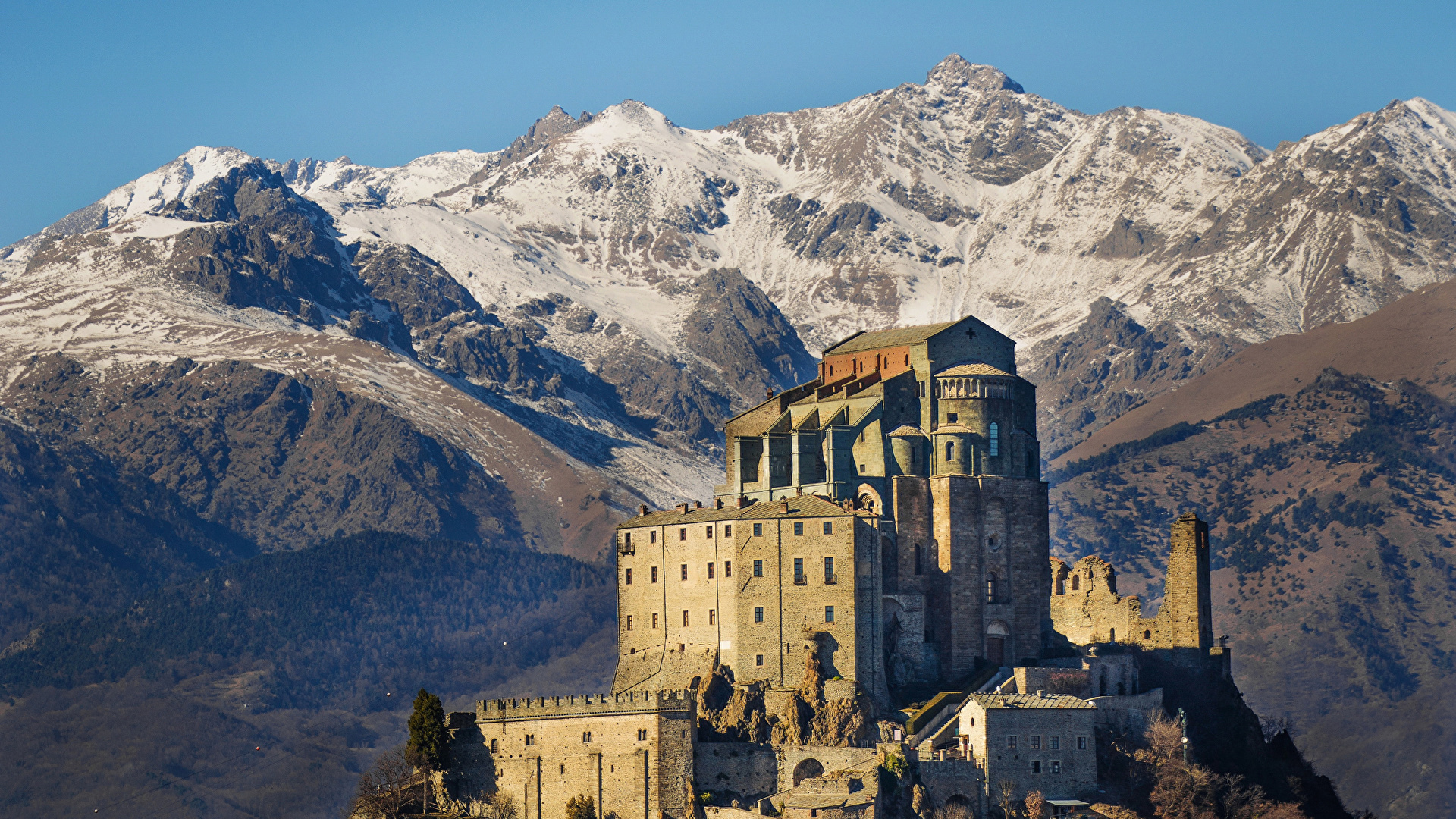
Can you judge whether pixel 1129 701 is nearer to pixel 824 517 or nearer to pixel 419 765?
pixel 824 517

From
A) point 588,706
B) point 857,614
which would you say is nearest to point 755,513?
point 857,614

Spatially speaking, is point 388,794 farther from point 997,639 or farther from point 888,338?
point 888,338

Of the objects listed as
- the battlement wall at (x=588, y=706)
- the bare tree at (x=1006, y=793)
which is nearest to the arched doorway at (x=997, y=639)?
the bare tree at (x=1006, y=793)

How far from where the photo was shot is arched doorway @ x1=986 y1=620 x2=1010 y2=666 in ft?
566

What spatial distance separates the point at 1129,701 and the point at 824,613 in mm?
26944

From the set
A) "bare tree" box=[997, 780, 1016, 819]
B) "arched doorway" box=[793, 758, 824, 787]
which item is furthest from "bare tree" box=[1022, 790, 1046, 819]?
"arched doorway" box=[793, 758, 824, 787]

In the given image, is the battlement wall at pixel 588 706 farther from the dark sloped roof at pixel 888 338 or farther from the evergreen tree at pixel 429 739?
the dark sloped roof at pixel 888 338

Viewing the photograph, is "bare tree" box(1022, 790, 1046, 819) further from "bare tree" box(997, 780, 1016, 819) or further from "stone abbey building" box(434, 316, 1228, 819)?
"stone abbey building" box(434, 316, 1228, 819)

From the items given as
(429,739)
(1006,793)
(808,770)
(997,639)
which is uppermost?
(997,639)

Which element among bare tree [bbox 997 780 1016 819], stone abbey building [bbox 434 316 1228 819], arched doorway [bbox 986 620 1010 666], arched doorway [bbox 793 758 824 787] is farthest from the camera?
arched doorway [bbox 986 620 1010 666]

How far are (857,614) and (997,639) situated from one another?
2161cm

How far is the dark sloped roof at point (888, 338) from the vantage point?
180m

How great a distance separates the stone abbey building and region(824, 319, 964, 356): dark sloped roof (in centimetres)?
48

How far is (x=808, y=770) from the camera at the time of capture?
14862 centimetres
